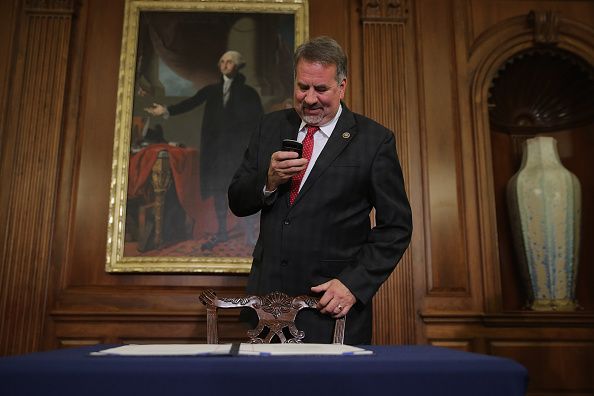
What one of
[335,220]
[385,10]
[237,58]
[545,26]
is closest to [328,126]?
[335,220]

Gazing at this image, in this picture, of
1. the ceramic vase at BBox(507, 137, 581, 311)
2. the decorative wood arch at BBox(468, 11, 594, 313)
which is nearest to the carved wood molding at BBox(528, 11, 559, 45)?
the decorative wood arch at BBox(468, 11, 594, 313)

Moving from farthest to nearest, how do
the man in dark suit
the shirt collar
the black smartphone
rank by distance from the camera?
the shirt collar → the man in dark suit → the black smartphone

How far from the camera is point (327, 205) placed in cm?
210

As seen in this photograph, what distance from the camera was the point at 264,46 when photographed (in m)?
4.07

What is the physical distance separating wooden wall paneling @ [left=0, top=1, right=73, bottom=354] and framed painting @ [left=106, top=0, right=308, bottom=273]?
41cm

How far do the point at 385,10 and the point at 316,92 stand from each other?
219 centimetres

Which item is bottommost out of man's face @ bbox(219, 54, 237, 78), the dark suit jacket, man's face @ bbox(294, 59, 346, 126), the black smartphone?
the dark suit jacket

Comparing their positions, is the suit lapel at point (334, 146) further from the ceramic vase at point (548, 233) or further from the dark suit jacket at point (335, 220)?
the ceramic vase at point (548, 233)

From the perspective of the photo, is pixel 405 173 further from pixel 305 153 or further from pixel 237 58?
pixel 305 153

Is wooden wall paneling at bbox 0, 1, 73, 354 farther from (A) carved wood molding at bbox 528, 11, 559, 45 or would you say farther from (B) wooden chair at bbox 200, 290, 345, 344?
(A) carved wood molding at bbox 528, 11, 559, 45

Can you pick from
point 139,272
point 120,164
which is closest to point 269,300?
point 139,272

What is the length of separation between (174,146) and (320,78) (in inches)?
75.6

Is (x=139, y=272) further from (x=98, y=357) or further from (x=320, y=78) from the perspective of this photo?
(x=98, y=357)

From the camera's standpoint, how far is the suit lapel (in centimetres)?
211
